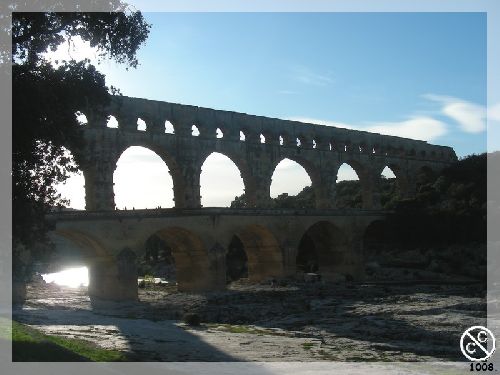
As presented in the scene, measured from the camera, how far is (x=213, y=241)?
119 feet

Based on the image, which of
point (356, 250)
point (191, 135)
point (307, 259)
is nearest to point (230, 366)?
point (191, 135)

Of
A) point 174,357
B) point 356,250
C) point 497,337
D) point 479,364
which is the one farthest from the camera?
point 356,250

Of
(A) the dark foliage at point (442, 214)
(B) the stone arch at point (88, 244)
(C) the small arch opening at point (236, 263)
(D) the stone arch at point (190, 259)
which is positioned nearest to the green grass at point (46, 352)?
(B) the stone arch at point (88, 244)

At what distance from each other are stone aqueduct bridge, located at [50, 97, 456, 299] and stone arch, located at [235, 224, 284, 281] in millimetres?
64

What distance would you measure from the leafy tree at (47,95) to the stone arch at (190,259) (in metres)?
17.7

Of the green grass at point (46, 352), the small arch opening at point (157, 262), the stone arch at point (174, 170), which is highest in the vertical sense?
Answer: the stone arch at point (174, 170)

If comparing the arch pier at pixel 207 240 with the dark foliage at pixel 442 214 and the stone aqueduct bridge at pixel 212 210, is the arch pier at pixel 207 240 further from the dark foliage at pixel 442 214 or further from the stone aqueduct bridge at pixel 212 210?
the dark foliage at pixel 442 214

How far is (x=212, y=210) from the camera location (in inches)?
1443

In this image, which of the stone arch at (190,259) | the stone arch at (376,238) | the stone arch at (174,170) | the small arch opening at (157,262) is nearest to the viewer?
the stone arch at (190,259)

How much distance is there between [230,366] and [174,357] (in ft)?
6.41

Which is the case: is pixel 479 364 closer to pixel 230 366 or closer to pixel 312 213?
pixel 230 366

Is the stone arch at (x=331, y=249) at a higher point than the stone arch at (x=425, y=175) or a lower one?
lower

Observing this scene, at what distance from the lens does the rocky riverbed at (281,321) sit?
669 inches

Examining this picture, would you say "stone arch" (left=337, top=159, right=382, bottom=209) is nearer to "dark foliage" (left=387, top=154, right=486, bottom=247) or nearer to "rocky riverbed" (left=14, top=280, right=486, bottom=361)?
"dark foliage" (left=387, top=154, right=486, bottom=247)
